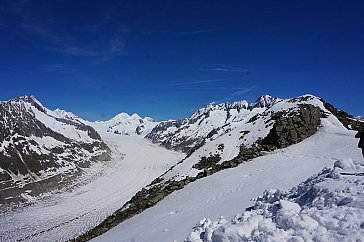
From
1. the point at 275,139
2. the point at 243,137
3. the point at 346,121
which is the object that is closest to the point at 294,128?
the point at 275,139

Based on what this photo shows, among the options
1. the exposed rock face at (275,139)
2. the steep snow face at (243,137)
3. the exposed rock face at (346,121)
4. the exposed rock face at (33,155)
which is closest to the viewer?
the exposed rock face at (275,139)

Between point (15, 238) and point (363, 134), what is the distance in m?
57.4

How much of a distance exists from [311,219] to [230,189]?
14395mm

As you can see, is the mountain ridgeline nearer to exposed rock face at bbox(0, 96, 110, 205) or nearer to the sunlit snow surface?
the sunlit snow surface

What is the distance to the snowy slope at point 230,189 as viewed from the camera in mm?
19000

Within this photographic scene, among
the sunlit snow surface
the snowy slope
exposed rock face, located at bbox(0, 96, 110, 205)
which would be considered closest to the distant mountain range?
exposed rock face, located at bbox(0, 96, 110, 205)

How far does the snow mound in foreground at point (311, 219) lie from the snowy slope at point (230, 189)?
4.18 meters

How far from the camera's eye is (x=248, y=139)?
49719mm

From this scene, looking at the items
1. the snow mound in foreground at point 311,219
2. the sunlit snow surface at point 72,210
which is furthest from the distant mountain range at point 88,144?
the snow mound in foreground at point 311,219

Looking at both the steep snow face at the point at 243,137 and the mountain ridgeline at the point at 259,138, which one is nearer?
the mountain ridgeline at the point at 259,138

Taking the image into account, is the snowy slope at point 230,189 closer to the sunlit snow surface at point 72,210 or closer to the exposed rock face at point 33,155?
the sunlit snow surface at point 72,210

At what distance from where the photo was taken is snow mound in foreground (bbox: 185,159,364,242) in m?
9.92

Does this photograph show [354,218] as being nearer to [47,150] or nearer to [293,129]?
[293,129]

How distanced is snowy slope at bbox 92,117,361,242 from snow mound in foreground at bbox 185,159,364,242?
4.18 meters
